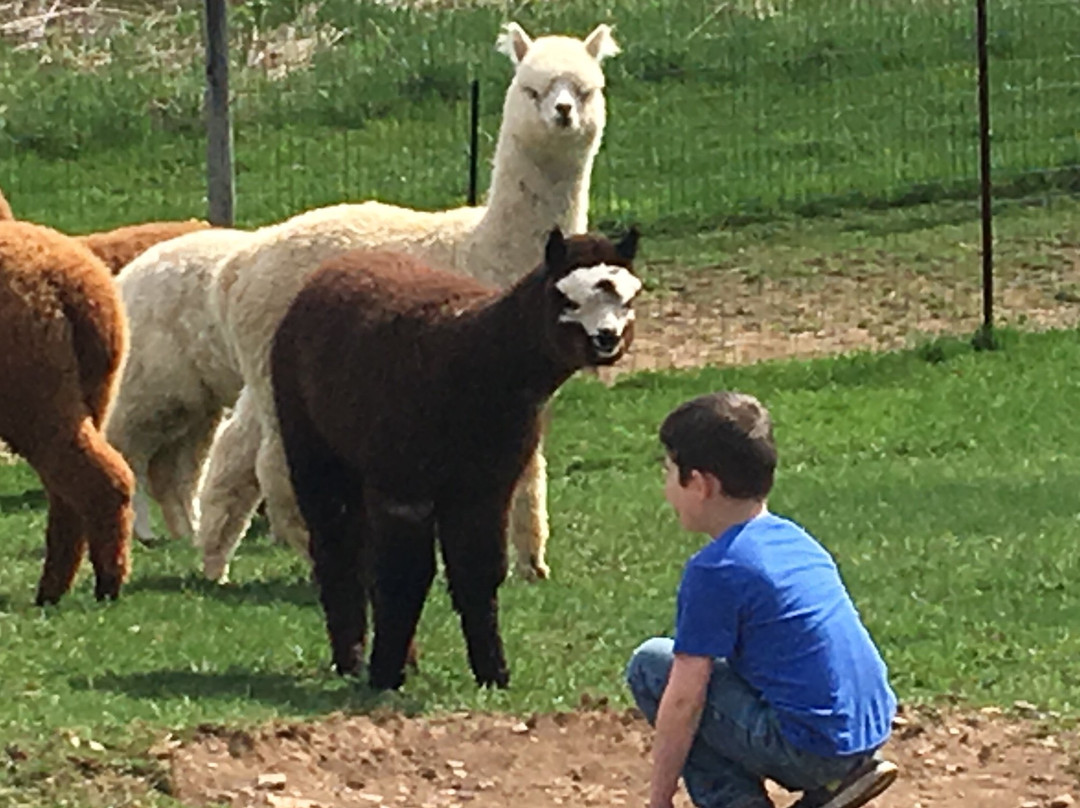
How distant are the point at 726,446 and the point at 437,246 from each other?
16.9 feet

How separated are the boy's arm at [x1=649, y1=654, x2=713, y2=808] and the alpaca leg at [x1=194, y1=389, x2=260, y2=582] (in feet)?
17.4

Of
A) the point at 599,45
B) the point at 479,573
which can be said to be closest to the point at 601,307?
the point at 479,573

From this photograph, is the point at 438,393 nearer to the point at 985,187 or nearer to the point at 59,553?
the point at 59,553

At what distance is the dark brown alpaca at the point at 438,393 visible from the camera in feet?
24.4

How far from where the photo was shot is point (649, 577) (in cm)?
1026

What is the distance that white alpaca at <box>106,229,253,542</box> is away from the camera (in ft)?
38.6

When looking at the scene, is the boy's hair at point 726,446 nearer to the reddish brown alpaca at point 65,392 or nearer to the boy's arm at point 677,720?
the boy's arm at point 677,720

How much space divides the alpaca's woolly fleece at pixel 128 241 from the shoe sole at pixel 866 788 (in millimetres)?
7955

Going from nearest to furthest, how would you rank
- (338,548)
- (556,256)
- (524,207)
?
(556,256) → (338,548) → (524,207)

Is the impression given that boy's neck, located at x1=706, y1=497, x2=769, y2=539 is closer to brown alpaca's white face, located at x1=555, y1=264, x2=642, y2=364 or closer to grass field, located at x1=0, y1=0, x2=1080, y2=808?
grass field, located at x1=0, y1=0, x2=1080, y2=808

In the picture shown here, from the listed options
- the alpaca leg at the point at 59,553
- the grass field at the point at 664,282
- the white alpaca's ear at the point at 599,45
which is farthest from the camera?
the white alpaca's ear at the point at 599,45

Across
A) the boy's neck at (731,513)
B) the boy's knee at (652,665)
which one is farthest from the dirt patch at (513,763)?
the boy's neck at (731,513)

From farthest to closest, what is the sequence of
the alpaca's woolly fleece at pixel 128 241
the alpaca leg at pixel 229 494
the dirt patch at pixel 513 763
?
the alpaca's woolly fleece at pixel 128 241
the alpaca leg at pixel 229 494
the dirt patch at pixel 513 763

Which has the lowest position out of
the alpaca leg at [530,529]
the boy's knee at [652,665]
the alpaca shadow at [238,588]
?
the alpaca shadow at [238,588]
